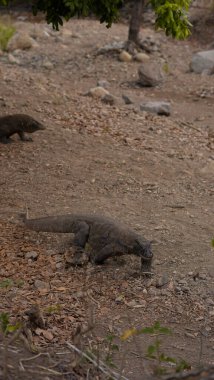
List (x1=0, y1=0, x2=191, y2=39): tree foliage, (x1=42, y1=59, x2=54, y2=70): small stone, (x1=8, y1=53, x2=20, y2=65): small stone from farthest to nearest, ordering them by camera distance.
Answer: (x1=8, y1=53, x2=20, y2=65): small stone < (x1=42, y1=59, x2=54, y2=70): small stone < (x1=0, y1=0, x2=191, y2=39): tree foliage

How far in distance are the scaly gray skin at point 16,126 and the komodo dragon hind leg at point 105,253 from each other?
373cm

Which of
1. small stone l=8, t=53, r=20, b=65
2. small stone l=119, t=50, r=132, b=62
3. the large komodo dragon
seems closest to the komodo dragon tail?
the large komodo dragon

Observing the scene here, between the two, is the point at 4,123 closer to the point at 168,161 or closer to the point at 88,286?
the point at 168,161

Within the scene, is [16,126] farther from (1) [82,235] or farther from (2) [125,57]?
(2) [125,57]

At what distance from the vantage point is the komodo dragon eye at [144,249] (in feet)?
19.2

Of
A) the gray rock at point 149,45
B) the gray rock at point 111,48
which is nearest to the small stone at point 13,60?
the gray rock at point 111,48

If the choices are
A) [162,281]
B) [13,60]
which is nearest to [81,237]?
[162,281]

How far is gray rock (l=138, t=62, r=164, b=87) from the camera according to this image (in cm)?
1501

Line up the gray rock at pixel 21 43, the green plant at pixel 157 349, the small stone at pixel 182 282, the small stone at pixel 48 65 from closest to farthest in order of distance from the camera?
1. the green plant at pixel 157 349
2. the small stone at pixel 182 282
3. the small stone at pixel 48 65
4. the gray rock at pixel 21 43

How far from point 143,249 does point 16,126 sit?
4065 mm

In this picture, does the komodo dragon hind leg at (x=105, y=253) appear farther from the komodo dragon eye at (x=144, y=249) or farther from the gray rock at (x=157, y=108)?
the gray rock at (x=157, y=108)

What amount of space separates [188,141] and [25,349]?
676 cm

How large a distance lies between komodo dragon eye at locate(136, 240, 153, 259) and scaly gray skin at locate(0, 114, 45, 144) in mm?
3995

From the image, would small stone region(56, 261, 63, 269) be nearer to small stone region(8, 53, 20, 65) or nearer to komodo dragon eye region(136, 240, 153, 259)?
komodo dragon eye region(136, 240, 153, 259)
